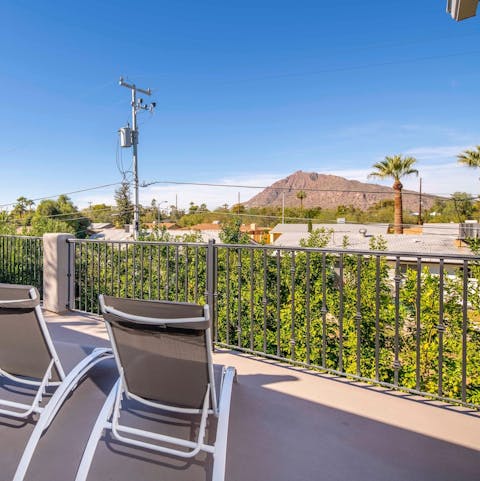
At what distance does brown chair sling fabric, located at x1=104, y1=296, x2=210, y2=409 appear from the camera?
1735 mm

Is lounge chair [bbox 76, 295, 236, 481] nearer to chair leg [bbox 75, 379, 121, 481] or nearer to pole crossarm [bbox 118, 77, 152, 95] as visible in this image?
chair leg [bbox 75, 379, 121, 481]

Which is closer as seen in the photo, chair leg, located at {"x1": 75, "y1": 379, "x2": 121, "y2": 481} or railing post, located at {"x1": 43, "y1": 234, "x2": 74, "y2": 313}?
chair leg, located at {"x1": 75, "y1": 379, "x2": 121, "y2": 481}

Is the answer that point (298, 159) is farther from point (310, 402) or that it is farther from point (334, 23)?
point (310, 402)

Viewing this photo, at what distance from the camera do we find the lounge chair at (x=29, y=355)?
6.50 ft

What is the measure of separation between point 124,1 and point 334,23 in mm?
9596

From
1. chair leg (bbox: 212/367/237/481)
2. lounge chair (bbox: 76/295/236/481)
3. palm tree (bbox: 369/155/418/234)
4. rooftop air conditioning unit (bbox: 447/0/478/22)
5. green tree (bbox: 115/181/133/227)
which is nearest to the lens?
chair leg (bbox: 212/367/237/481)

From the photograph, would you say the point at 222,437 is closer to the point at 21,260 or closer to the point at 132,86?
the point at 21,260

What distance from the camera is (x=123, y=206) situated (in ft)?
143

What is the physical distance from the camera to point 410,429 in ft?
6.99

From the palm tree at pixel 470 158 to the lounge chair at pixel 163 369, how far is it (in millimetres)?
29614

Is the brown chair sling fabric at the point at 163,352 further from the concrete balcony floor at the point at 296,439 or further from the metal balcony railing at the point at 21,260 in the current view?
the metal balcony railing at the point at 21,260

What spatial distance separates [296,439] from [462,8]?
2725mm

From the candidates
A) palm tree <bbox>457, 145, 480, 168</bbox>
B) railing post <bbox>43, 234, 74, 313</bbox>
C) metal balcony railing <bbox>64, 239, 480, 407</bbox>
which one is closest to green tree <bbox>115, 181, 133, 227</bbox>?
palm tree <bbox>457, 145, 480, 168</bbox>

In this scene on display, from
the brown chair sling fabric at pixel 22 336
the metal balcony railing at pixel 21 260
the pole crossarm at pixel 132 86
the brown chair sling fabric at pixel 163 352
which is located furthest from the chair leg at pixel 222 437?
the pole crossarm at pixel 132 86
